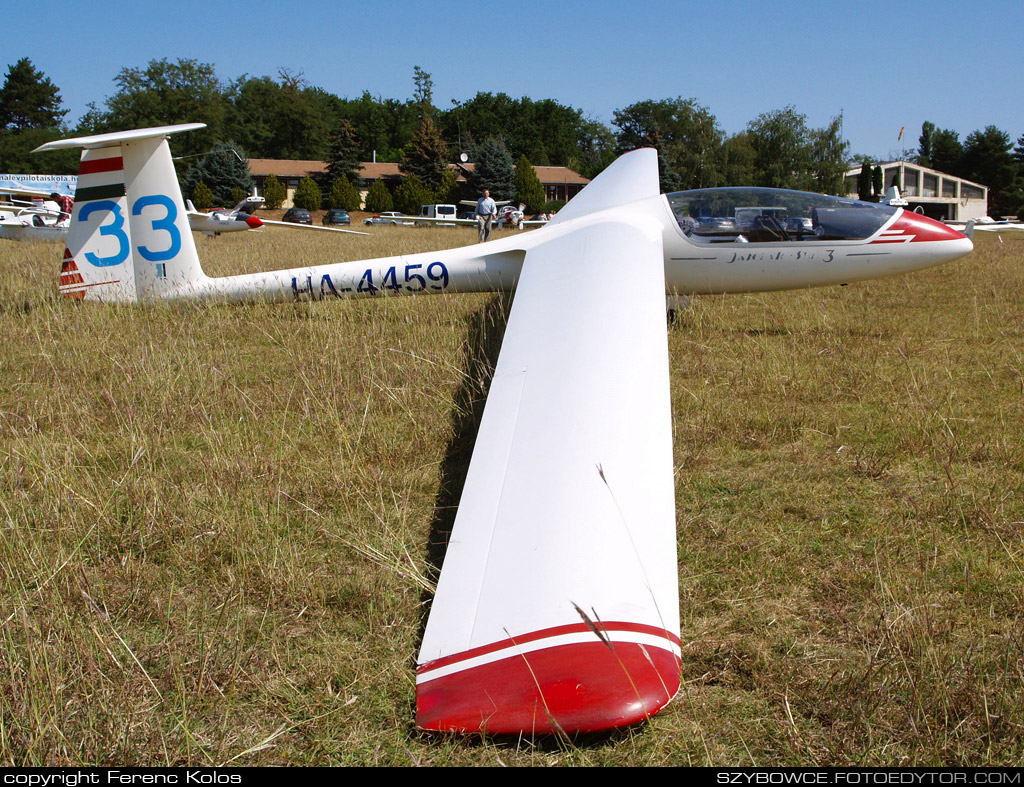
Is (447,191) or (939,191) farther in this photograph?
(939,191)

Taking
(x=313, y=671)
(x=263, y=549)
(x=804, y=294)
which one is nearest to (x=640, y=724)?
(x=313, y=671)

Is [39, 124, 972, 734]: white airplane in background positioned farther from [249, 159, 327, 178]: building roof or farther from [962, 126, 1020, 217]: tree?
[962, 126, 1020, 217]: tree

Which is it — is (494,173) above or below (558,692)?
above

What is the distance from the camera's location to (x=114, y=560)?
2836 millimetres

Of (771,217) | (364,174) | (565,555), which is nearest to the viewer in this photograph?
(565,555)

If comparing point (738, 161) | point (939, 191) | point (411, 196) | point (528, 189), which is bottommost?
point (411, 196)

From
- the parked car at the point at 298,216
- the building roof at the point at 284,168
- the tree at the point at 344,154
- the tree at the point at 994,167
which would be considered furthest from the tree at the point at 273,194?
the tree at the point at 994,167

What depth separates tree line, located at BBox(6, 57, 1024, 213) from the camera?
70.8 m

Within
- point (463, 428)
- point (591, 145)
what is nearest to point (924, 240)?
point (463, 428)

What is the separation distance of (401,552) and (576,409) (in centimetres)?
95

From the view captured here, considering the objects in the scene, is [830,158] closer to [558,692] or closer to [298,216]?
[298,216]

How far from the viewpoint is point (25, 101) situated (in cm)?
9369

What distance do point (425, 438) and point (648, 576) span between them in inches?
97.7

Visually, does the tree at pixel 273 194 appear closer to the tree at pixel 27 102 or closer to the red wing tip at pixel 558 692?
the tree at pixel 27 102
